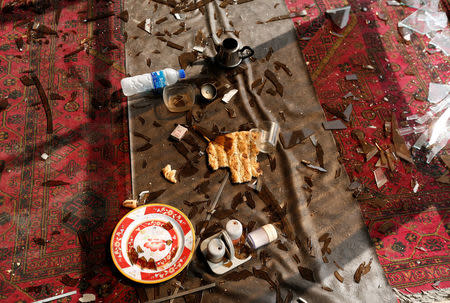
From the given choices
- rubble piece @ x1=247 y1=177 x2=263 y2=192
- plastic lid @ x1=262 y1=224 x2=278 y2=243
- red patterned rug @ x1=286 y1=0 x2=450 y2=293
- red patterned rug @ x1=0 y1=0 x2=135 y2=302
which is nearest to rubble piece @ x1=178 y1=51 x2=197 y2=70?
red patterned rug @ x1=0 y1=0 x2=135 y2=302

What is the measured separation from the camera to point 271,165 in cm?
203

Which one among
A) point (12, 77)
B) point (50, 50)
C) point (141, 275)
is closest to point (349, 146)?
point (141, 275)

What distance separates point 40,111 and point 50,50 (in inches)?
23.1

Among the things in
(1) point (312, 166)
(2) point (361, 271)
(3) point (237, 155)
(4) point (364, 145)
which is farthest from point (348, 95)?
(2) point (361, 271)

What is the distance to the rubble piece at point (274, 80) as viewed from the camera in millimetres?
2319

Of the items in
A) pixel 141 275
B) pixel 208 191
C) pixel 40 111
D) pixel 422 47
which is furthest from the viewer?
pixel 422 47

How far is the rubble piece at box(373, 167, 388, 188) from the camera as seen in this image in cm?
211

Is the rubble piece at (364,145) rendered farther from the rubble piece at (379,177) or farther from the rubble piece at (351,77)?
the rubble piece at (351,77)

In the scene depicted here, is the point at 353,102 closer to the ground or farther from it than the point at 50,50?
closer to the ground

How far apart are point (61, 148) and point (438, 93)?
3119 millimetres

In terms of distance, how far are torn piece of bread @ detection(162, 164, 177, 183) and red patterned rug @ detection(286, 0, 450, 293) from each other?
1.22 m

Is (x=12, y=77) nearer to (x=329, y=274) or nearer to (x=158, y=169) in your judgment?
(x=158, y=169)

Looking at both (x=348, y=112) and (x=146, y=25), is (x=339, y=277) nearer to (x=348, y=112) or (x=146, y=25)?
(x=348, y=112)

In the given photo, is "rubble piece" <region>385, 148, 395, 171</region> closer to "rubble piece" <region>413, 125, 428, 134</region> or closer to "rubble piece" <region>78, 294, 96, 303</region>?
"rubble piece" <region>413, 125, 428, 134</region>
